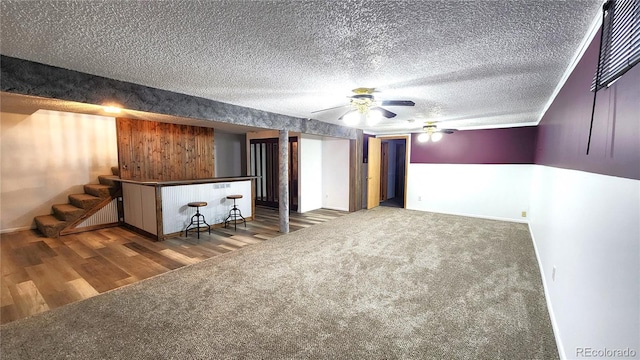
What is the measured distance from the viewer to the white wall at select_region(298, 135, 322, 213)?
6.82 meters

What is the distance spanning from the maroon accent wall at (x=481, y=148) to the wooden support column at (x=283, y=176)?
13.2 feet

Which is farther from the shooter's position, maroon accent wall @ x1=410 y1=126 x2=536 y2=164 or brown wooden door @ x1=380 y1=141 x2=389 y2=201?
brown wooden door @ x1=380 y1=141 x2=389 y2=201

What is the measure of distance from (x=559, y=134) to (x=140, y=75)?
173 inches

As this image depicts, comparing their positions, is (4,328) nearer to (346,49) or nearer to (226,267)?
(226,267)

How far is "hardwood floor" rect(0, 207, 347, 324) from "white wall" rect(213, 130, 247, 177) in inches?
129

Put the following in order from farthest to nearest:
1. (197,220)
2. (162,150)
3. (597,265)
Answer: (162,150) → (197,220) → (597,265)

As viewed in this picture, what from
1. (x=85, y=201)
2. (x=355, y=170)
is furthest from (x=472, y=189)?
(x=85, y=201)

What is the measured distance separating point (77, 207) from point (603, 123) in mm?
7401

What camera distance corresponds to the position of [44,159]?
5242 millimetres

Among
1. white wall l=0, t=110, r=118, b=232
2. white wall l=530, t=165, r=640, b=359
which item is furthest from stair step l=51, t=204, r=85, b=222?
white wall l=530, t=165, r=640, b=359

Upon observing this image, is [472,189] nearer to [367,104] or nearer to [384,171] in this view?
[384,171]

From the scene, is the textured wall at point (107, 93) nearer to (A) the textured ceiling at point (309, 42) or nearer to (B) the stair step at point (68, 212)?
(A) the textured ceiling at point (309, 42)

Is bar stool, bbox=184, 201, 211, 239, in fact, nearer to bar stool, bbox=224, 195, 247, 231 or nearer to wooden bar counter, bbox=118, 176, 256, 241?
wooden bar counter, bbox=118, 176, 256, 241

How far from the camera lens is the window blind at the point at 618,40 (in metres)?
1.00
